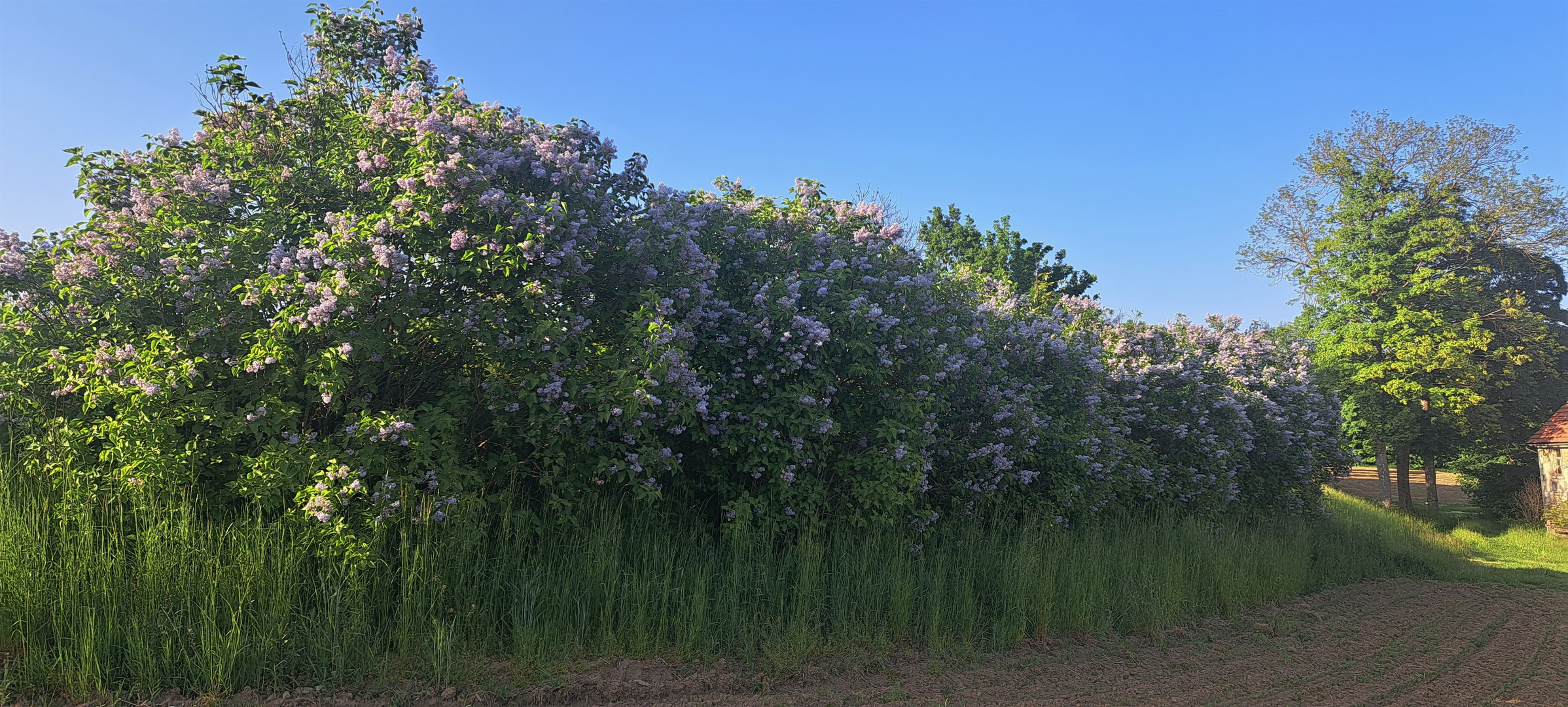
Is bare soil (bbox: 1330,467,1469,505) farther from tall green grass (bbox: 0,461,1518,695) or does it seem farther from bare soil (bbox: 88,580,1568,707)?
tall green grass (bbox: 0,461,1518,695)

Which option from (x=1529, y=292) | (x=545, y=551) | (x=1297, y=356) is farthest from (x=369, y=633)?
(x=1529, y=292)

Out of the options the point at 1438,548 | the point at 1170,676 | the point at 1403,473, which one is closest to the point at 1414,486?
the point at 1403,473

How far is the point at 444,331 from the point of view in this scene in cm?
555

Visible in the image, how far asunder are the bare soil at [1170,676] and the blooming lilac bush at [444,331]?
1274mm

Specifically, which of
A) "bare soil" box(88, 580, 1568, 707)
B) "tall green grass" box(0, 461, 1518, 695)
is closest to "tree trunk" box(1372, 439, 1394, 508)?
"bare soil" box(88, 580, 1568, 707)

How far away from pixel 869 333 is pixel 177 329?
525 cm

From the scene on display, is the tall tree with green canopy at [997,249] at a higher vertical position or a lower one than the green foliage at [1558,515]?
higher

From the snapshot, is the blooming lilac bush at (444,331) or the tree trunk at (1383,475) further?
the tree trunk at (1383,475)

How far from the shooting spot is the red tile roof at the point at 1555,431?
20.2m

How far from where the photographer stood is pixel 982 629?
638 cm

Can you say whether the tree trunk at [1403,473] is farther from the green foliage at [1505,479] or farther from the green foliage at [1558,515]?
the green foliage at [1558,515]

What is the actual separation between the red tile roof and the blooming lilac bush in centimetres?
2154

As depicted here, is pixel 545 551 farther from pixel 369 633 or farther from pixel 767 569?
pixel 767 569

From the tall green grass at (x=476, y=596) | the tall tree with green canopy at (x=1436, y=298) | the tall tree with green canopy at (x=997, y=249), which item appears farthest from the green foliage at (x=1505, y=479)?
the tall green grass at (x=476, y=596)
